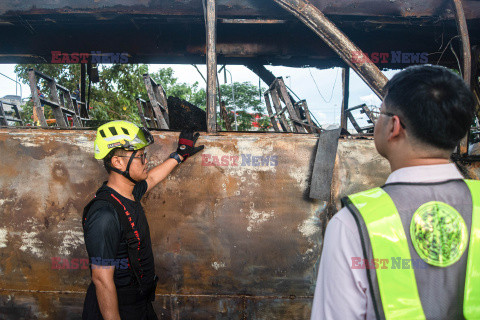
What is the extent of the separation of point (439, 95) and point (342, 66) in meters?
5.07

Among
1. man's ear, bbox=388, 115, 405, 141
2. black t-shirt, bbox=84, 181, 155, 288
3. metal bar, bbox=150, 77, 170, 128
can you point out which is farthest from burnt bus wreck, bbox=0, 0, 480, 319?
man's ear, bbox=388, 115, 405, 141

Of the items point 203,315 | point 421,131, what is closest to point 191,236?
point 203,315

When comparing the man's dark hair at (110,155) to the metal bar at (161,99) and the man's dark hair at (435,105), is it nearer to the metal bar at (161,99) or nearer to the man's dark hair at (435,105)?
the metal bar at (161,99)

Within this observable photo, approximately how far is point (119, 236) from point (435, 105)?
6.23ft

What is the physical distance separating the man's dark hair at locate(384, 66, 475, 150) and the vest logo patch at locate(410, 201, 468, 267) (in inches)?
9.2

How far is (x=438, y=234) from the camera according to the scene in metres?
0.98

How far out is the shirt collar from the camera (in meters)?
1.07

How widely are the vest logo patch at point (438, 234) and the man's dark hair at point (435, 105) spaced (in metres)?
0.23

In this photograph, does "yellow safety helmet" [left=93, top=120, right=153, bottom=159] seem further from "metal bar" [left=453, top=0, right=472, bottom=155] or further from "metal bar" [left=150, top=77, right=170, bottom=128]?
"metal bar" [left=453, top=0, right=472, bottom=155]

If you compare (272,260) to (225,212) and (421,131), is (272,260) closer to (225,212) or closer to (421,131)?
(225,212)

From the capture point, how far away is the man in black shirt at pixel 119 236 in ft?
6.31

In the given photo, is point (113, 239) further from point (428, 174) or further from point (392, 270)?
point (428, 174)

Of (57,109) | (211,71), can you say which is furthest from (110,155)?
(57,109)

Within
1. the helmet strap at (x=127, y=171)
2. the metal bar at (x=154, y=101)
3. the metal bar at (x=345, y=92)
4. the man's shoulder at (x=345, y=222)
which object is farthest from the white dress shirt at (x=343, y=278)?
the metal bar at (x=345, y=92)
